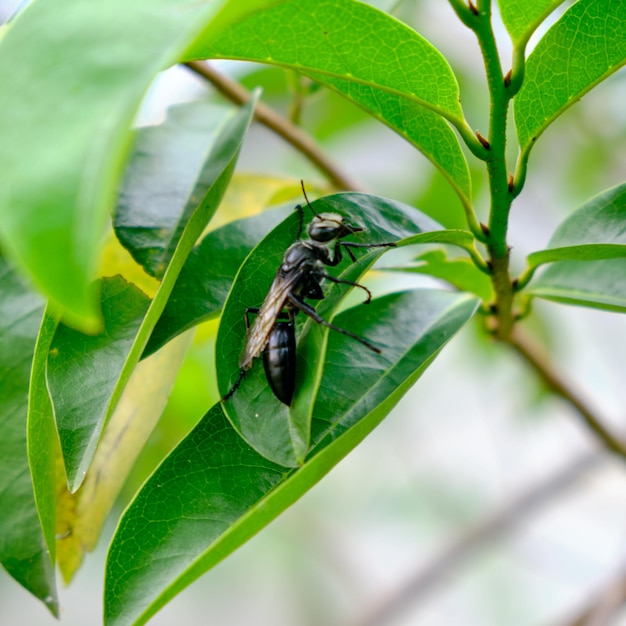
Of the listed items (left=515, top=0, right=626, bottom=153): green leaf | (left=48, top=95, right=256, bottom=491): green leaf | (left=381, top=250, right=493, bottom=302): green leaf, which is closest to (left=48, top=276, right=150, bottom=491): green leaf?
(left=48, top=95, right=256, bottom=491): green leaf

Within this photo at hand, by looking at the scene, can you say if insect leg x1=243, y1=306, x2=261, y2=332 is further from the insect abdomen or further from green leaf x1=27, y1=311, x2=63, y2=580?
green leaf x1=27, y1=311, x2=63, y2=580

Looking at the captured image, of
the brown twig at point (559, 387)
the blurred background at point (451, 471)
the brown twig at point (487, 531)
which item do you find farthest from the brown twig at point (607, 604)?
the brown twig at point (487, 531)

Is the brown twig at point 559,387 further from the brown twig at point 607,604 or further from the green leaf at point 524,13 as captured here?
the green leaf at point 524,13

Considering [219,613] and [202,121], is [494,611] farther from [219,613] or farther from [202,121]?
[202,121]

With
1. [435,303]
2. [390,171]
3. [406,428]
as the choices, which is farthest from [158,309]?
[406,428]

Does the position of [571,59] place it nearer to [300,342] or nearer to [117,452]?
[300,342]
